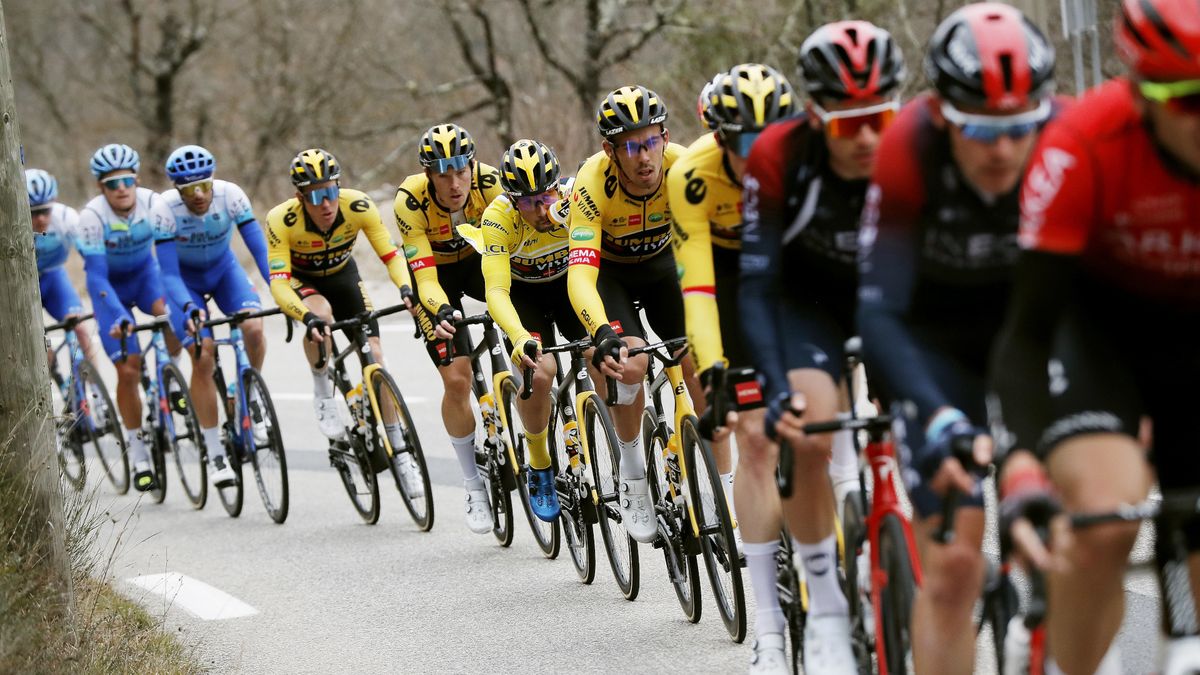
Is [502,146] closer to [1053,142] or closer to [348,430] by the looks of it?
[348,430]

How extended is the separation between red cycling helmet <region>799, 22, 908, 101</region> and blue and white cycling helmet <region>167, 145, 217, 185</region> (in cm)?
672

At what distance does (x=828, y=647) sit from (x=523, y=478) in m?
3.60

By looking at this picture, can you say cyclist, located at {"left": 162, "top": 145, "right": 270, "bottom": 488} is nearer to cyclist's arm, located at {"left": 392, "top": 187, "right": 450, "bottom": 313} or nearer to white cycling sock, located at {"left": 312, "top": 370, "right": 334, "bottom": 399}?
white cycling sock, located at {"left": 312, "top": 370, "right": 334, "bottom": 399}

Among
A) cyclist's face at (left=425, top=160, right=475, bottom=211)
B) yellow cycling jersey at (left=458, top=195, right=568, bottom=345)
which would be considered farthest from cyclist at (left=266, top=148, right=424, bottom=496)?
yellow cycling jersey at (left=458, top=195, right=568, bottom=345)

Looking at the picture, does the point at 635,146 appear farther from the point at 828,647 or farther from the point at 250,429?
the point at 250,429

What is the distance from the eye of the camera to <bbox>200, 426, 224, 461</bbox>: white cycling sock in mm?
10164

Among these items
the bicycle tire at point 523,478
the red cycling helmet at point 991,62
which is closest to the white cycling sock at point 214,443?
the bicycle tire at point 523,478

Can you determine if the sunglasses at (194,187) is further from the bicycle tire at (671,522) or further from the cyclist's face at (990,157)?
the cyclist's face at (990,157)

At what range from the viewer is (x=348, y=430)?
9438 millimetres

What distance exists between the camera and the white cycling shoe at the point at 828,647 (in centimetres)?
450

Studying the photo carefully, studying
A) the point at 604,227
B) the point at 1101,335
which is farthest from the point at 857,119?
the point at 604,227

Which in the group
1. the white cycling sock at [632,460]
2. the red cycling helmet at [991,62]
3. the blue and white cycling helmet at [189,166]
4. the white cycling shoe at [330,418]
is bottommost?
the white cycling shoe at [330,418]

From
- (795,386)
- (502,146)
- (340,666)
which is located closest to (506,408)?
(340,666)

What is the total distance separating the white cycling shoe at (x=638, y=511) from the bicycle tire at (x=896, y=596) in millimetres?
2568
